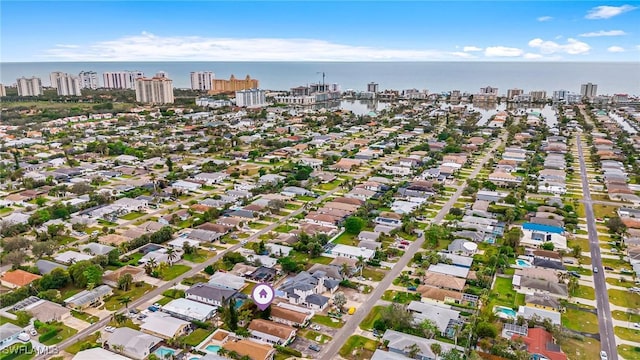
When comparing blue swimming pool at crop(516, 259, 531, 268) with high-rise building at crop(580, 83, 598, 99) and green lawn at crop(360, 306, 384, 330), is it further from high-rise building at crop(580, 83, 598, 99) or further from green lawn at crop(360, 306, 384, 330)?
high-rise building at crop(580, 83, 598, 99)

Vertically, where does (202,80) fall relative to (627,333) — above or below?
above

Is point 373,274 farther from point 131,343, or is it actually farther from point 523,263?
point 131,343

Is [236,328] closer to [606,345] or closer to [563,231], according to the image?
[606,345]

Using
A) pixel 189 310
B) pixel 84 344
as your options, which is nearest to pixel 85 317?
pixel 84 344

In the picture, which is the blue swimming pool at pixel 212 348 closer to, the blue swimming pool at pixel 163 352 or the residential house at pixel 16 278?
the blue swimming pool at pixel 163 352

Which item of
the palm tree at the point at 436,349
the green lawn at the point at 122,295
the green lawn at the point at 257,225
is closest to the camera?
the palm tree at the point at 436,349

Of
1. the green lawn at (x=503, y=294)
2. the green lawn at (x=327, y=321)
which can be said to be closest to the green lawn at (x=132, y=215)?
the green lawn at (x=327, y=321)

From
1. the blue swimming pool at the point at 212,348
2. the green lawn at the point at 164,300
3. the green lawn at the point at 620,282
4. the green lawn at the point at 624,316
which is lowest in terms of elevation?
the blue swimming pool at the point at 212,348
